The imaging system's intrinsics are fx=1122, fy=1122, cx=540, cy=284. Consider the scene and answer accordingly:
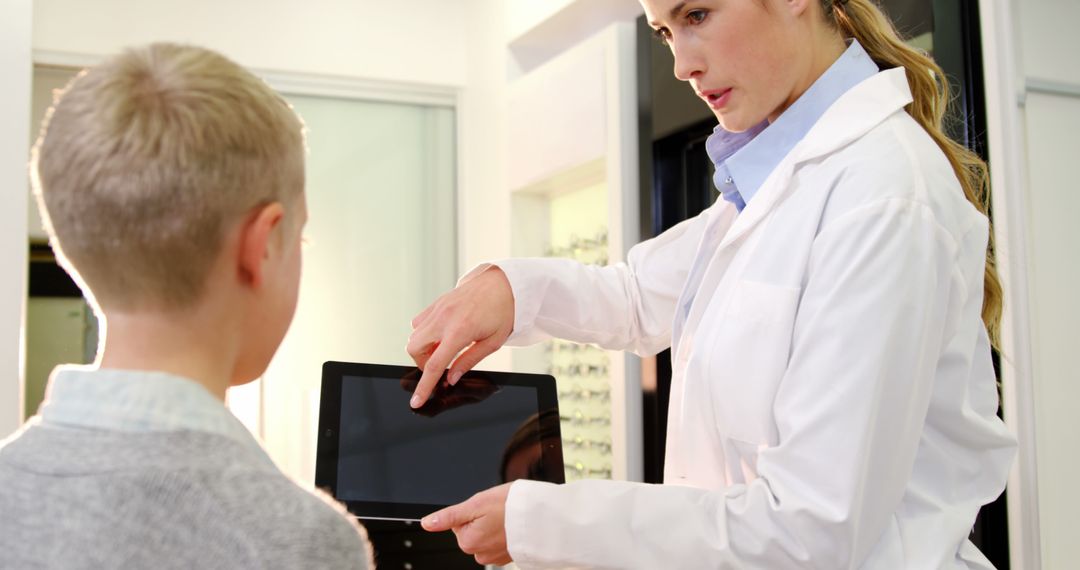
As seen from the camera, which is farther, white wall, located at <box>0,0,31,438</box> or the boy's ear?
white wall, located at <box>0,0,31,438</box>

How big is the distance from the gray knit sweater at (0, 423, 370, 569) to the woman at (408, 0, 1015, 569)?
1.33 feet

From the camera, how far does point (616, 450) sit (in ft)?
8.76

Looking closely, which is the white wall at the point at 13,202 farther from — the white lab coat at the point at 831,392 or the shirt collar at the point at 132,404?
the shirt collar at the point at 132,404

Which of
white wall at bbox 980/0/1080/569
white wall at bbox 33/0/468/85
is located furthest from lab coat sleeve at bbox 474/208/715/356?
white wall at bbox 33/0/468/85

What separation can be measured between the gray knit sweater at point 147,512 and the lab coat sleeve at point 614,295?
0.70m

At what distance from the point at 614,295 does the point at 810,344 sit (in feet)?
1.48

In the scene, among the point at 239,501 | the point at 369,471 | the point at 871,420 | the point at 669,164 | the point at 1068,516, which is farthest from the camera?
the point at 669,164

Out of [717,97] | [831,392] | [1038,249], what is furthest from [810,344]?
[1038,249]

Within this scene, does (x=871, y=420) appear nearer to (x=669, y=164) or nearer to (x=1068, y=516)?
(x=1068, y=516)

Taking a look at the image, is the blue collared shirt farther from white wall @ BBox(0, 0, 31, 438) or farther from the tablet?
white wall @ BBox(0, 0, 31, 438)

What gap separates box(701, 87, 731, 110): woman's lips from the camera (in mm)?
1169

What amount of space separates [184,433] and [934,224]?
2.06 ft

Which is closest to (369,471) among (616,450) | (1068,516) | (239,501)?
(239,501)

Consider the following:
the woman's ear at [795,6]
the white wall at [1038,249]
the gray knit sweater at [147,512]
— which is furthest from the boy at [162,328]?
the white wall at [1038,249]
